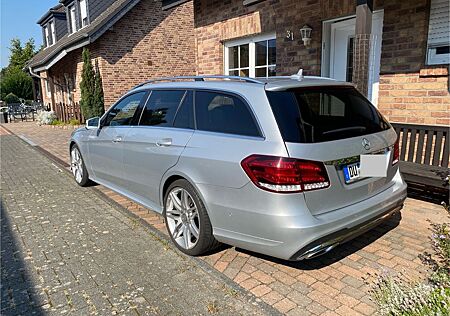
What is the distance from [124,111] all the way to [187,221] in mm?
1963

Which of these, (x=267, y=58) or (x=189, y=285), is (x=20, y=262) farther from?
(x=267, y=58)

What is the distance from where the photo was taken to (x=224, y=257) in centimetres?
334

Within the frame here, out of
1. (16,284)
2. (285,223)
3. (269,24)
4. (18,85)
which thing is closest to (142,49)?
(269,24)

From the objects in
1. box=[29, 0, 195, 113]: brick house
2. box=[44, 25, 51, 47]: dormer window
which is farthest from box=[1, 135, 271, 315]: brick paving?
box=[44, 25, 51, 47]: dormer window

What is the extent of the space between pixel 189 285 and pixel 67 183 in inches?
168

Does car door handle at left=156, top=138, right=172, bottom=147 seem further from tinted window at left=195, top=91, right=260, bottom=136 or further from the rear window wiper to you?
the rear window wiper

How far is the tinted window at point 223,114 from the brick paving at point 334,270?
1246 mm

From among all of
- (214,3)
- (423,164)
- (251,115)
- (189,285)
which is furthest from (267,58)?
(189,285)

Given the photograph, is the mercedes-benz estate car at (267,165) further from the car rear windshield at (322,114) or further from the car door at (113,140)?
the car door at (113,140)

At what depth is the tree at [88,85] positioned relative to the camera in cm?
1478

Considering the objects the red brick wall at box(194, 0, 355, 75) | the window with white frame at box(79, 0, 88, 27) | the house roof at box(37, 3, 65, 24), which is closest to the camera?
the red brick wall at box(194, 0, 355, 75)

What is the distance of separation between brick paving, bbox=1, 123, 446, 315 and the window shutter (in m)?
2.44

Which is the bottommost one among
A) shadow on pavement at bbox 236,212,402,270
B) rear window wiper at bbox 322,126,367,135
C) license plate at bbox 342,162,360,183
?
shadow on pavement at bbox 236,212,402,270

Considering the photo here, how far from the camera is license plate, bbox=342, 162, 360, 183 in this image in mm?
2742
